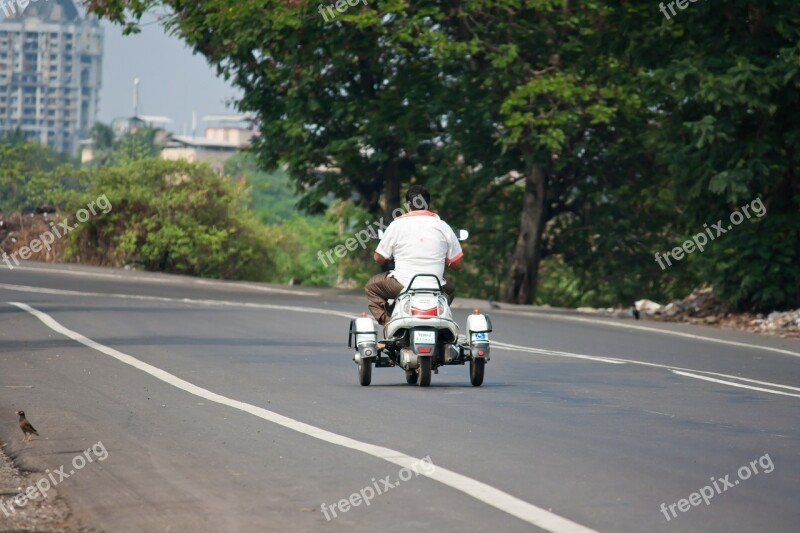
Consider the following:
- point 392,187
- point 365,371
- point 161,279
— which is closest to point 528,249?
point 392,187

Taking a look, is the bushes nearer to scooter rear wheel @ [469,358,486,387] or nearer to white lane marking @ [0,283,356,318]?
white lane marking @ [0,283,356,318]

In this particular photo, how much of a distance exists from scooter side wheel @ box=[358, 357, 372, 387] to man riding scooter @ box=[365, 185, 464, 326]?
1.46 ft

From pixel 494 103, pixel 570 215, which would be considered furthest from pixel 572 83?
pixel 570 215

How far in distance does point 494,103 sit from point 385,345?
22549mm

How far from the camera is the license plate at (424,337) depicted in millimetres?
14474

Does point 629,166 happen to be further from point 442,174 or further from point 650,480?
point 650,480

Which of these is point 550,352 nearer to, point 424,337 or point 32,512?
point 424,337

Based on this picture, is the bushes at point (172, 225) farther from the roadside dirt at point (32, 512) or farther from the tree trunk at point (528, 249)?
the roadside dirt at point (32, 512)

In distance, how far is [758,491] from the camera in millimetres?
8914

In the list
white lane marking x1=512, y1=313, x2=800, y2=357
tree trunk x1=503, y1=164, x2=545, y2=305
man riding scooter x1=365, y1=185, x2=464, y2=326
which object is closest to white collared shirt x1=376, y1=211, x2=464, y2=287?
man riding scooter x1=365, y1=185, x2=464, y2=326

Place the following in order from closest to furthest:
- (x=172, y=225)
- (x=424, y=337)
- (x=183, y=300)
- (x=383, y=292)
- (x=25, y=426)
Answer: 1. (x=25, y=426)
2. (x=424, y=337)
3. (x=383, y=292)
4. (x=183, y=300)
5. (x=172, y=225)

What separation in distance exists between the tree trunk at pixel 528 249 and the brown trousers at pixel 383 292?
79.7 feet

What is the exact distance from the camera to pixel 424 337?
14.5 metres

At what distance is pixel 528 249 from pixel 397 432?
28903 mm
